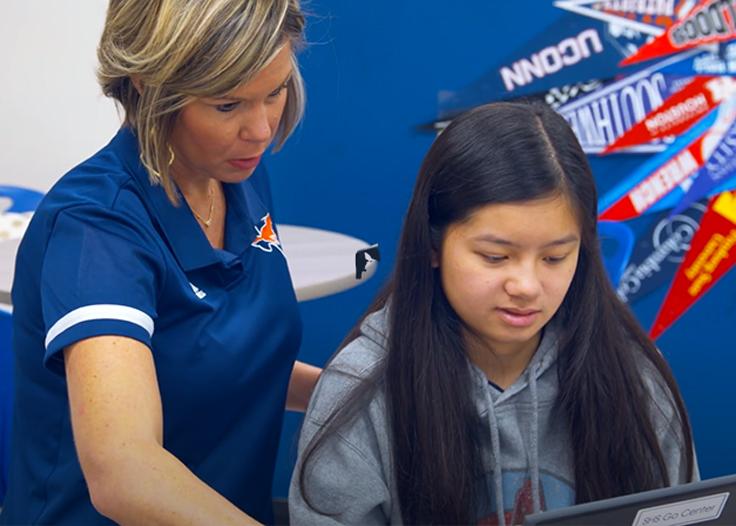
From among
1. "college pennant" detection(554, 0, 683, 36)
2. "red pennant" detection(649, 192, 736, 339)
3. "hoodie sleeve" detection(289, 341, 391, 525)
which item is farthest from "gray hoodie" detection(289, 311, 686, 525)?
"college pennant" detection(554, 0, 683, 36)

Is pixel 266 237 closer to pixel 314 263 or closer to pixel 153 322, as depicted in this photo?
pixel 153 322

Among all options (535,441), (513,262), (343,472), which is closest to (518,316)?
(513,262)

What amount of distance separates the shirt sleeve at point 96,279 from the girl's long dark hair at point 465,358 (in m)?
0.31

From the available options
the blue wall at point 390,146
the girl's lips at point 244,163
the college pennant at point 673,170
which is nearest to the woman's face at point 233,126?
the girl's lips at point 244,163

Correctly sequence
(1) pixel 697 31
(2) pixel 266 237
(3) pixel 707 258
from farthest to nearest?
(3) pixel 707 258
(1) pixel 697 31
(2) pixel 266 237

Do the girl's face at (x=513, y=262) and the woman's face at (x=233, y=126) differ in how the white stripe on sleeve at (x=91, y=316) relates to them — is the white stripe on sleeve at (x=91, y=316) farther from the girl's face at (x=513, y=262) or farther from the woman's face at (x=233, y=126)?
the girl's face at (x=513, y=262)

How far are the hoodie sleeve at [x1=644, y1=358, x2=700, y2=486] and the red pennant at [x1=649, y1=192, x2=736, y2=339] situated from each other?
1205 millimetres

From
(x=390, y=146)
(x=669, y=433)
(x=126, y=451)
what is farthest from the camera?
(x=390, y=146)

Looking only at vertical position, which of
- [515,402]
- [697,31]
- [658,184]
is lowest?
[515,402]

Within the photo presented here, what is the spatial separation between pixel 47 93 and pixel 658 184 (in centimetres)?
183

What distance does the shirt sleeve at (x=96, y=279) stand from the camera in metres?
1.24

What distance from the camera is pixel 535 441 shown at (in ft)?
4.78

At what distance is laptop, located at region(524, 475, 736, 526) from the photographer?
0.90 meters

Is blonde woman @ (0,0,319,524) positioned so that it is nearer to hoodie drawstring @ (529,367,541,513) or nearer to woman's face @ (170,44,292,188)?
woman's face @ (170,44,292,188)
